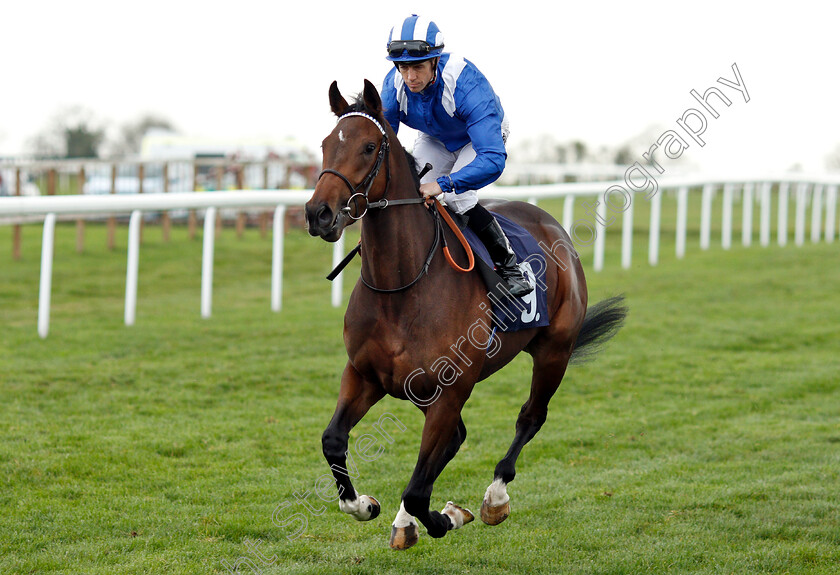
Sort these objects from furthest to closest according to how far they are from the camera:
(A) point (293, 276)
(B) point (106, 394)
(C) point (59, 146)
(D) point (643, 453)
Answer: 1. (C) point (59, 146)
2. (A) point (293, 276)
3. (B) point (106, 394)
4. (D) point (643, 453)

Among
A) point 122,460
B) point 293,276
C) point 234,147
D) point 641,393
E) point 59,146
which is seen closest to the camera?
point 122,460

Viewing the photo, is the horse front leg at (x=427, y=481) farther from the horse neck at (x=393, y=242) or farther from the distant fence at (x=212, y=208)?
the distant fence at (x=212, y=208)

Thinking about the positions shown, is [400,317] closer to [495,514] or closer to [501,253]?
[501,253]

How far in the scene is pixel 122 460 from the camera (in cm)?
508

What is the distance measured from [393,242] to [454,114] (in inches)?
28.3

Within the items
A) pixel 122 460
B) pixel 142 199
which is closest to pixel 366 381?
pixel 122 460

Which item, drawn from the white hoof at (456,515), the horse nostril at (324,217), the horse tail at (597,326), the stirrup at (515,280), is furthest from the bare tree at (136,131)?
the horse nostril at (324,217)

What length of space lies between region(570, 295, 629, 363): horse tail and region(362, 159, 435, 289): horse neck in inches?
70.9

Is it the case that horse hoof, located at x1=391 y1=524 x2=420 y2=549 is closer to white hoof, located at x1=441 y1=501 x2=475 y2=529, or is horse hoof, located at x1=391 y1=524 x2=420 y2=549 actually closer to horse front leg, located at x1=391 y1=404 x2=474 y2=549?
horse front leg, located at x1=391 y1=404 x2=474 y2=549

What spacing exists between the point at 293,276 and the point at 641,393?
7003mm

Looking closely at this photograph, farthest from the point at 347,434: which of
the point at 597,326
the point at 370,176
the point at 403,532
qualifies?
the point at 597,326

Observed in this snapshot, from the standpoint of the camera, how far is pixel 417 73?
3.85 metres

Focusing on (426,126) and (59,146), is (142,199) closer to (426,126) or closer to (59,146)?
(426,126)

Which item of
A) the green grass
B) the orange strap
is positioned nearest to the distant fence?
the green grass
